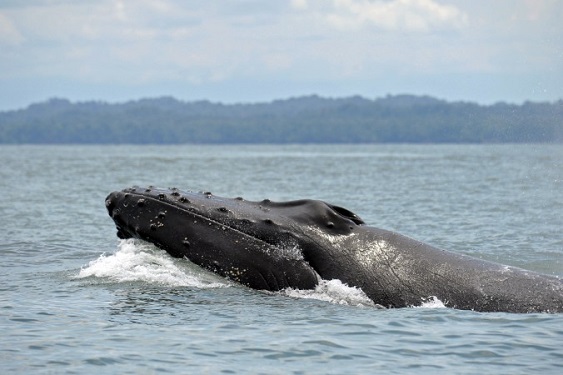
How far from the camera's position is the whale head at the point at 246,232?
35.3 feet

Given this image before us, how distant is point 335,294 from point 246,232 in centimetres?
114

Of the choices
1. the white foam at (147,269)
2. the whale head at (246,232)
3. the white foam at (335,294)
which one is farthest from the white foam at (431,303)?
the white foam at (147,269)

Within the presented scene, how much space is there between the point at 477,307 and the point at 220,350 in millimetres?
2733

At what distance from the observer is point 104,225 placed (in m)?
24.5

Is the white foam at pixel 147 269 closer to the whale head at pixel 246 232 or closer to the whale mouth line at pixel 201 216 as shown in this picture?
the whale head at pixel 246 232

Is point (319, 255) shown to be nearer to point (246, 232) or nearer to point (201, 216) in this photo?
point (246, 232)

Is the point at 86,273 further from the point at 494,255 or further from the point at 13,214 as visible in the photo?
the point at 13,214

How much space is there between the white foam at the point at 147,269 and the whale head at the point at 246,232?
0.34 m

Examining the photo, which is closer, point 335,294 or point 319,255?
point 319,255

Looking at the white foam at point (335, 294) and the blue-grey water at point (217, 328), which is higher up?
the white foam at point (335, 294)

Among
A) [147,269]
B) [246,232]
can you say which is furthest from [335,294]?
[147,269]

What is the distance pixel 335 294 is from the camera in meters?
10.9

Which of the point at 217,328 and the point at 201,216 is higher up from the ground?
the point at 201,216

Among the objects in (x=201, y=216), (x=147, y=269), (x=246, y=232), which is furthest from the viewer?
(x=147, y=269)
